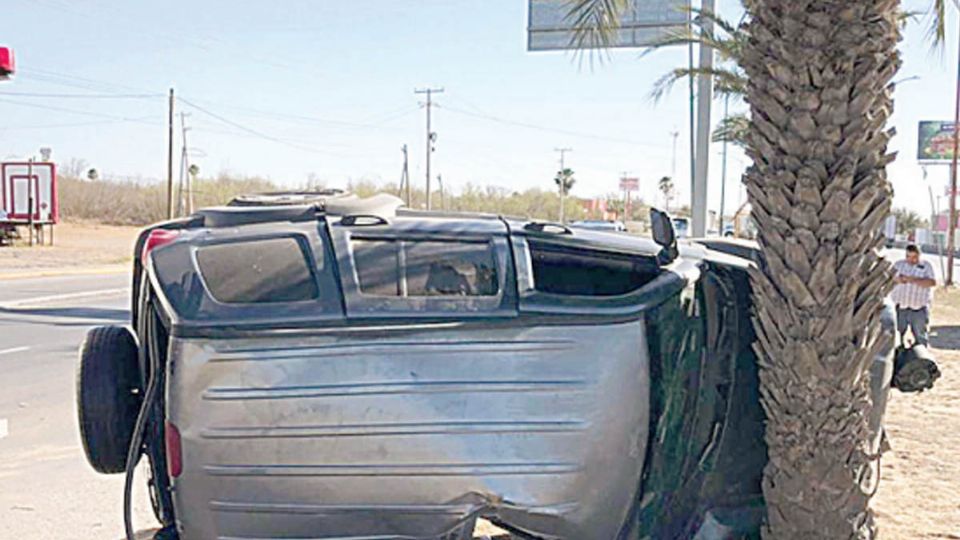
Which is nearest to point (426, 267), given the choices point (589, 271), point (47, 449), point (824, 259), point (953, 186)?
point (589, 271)

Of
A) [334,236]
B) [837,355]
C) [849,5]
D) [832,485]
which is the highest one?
[849,5]

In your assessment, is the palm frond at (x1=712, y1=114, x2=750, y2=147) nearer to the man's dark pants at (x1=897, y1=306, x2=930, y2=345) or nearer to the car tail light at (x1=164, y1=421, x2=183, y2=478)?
the man's dark pants at (x1=897, y1=306, x2=930, y2=345)

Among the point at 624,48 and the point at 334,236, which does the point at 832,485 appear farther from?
the point at 624,48

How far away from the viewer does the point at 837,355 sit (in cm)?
378

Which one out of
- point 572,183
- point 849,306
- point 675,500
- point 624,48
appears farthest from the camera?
point 572,183

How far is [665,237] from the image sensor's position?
3.62m

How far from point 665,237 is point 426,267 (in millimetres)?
985

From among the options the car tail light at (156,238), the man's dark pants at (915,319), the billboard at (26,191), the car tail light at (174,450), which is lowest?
the man's dark pants at (915,319)

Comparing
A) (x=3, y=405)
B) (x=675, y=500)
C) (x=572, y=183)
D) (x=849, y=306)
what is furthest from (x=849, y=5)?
(x=572, y=183)

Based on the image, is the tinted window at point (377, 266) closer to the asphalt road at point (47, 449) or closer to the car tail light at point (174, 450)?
the car tail light at point (174, 450)

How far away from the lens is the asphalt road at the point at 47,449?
5.04 meters

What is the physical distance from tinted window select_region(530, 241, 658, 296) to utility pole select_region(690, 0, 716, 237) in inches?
475

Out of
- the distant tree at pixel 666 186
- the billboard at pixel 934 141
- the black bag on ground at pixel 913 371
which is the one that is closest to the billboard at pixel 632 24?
the black bag on ground at pixel 913 371

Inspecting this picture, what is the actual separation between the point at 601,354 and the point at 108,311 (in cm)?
1481
